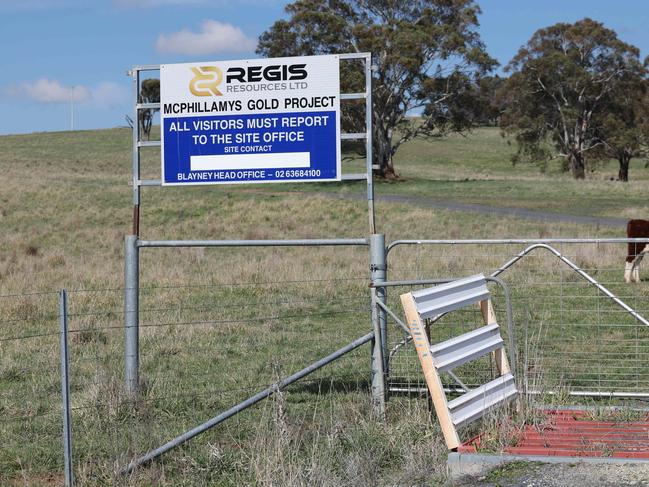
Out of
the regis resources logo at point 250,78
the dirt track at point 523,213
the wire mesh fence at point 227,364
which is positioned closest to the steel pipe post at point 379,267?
the wire mesh fence at point 227,364

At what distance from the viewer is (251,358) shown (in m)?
9.93

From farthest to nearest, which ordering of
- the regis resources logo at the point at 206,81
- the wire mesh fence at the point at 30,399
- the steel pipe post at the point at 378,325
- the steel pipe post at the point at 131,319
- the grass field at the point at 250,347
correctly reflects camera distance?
the regis resources logo at the point at 206,81 < the steel pipe post at the point at 131,319 < the steel pipe post at the point at 378,325 < the wire mesh fence at the point at 30,399 < the grass field at the point at 250,347

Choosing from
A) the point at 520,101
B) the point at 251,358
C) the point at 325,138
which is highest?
the point at 520,101

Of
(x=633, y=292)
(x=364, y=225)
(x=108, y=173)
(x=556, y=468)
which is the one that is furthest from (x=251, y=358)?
(x=108, y=173)

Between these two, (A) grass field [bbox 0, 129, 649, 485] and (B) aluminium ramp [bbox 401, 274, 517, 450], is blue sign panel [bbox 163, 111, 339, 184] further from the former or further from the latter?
(B) aluminium ramp [bbox 401, 274, 517, 450]

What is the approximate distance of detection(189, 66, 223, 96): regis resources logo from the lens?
8.04 metres

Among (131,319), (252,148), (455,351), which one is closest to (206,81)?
(252,148)

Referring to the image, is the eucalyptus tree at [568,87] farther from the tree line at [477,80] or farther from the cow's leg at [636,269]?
the cow's leg at [636,269]

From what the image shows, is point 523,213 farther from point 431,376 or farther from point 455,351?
point 431,376

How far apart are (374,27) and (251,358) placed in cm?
4520

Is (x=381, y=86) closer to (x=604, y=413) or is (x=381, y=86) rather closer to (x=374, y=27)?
(x=374, y=27)

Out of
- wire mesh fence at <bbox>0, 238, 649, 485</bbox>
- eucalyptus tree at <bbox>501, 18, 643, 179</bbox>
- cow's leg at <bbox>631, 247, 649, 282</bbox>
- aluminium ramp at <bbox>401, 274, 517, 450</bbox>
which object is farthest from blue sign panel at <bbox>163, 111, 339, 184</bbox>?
eucalyptus tree at <bbox>501, 18, 643, 179</bbox>

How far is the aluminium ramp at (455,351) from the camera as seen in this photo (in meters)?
6.23

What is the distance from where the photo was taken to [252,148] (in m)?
7.99
